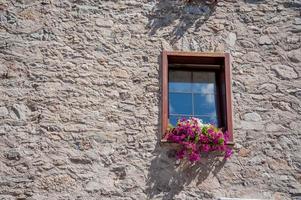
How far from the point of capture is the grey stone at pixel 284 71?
6.27 meters

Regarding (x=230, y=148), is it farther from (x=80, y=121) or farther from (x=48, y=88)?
(x=48, y=88)

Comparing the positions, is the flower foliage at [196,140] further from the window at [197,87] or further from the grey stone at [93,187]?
the grey stone at [93,187]

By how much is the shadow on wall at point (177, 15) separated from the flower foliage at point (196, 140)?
4.46 feet

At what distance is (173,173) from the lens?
5617mm

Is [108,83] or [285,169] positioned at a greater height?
[108,83]

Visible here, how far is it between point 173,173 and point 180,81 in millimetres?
1391

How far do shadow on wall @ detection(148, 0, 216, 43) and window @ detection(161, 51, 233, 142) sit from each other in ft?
1.25

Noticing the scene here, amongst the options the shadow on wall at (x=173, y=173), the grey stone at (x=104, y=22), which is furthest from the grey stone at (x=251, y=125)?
the grey stone at (x=104, y=22)

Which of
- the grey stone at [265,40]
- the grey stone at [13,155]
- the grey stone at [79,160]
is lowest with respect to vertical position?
the grey stone at [79,160]

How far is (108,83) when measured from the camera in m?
6.06

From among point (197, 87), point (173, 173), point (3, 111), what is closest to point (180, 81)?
point (197, 87)

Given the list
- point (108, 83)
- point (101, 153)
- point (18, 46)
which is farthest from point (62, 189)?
point (18, 46)

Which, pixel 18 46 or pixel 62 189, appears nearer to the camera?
pixel 62 189

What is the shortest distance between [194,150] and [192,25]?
1.85 m
